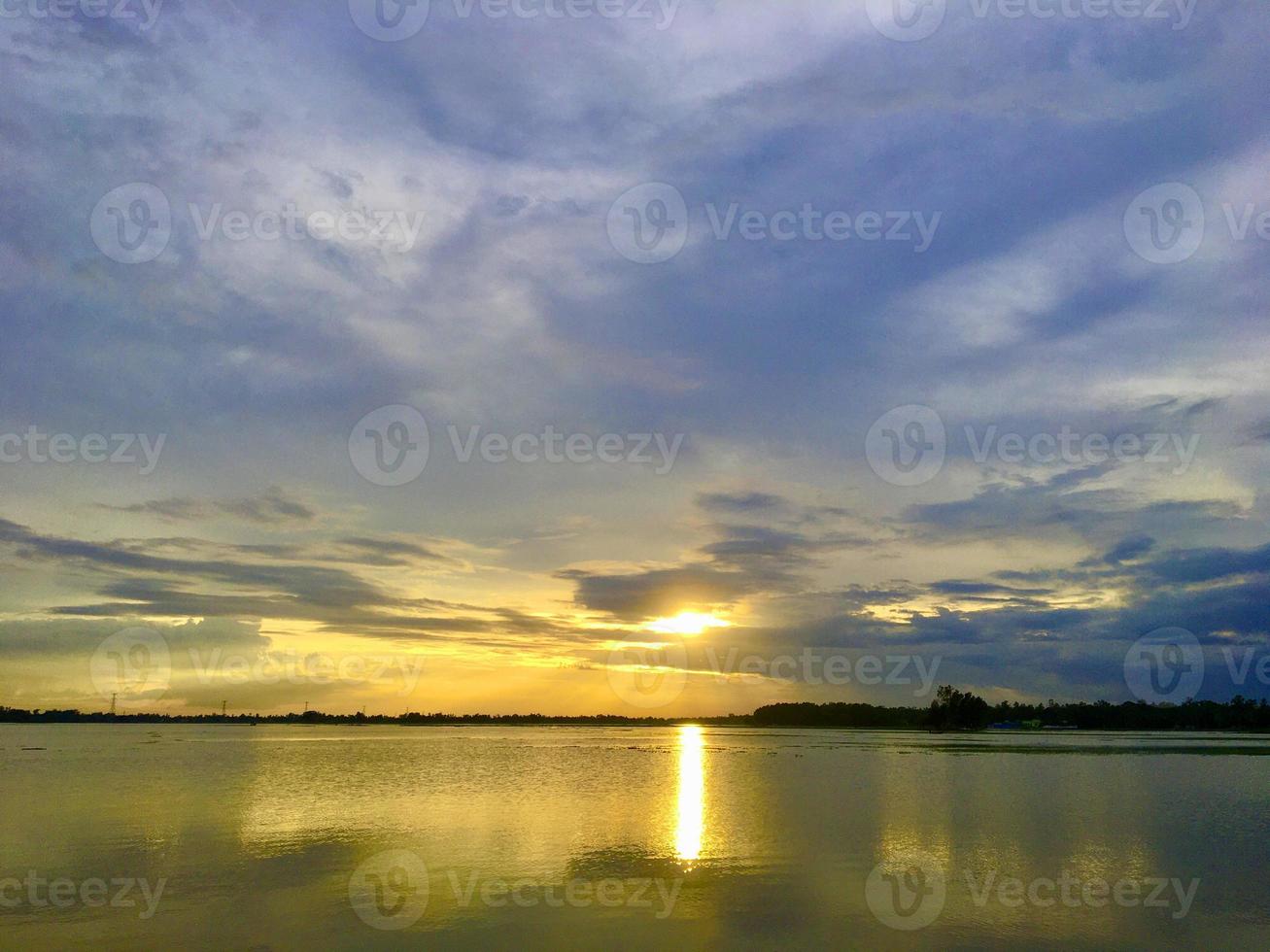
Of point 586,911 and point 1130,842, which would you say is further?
point 1130,842

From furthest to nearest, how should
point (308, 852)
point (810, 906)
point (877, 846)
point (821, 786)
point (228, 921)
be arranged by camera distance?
point (821, 786) < point (877, 846) < point (308, 852) < point (810, 906) < point (228, 921)

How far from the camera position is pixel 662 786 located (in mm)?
66375

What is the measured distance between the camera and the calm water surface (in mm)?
23438

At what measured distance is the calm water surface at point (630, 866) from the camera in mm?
23438

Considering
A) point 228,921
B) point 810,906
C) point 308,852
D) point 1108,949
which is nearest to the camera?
point 1108,949

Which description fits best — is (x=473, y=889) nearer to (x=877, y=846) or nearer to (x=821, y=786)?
(x=877, y=846)

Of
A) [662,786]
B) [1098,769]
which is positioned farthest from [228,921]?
[1098,769]

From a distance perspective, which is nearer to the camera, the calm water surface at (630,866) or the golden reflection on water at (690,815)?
the calm water surface at (630,866)

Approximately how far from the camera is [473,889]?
27.7m

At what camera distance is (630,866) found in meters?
32.1

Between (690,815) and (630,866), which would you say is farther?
(690,815)

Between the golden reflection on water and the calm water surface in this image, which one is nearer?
the calm water surface

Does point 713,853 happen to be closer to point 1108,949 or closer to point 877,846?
point 877,846

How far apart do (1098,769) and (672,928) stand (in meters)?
76.3
